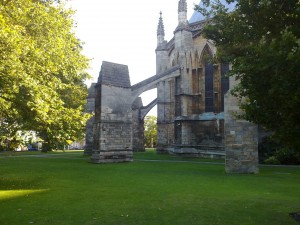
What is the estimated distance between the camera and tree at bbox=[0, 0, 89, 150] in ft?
28.9

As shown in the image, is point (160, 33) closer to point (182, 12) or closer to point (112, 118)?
point (182, 12)

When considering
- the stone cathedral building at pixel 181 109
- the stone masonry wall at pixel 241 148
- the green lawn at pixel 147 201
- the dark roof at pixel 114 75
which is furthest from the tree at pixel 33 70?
the dark roof at pixel 114 75

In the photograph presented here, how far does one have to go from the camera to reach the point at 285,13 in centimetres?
623

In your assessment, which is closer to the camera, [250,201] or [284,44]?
[284,44]

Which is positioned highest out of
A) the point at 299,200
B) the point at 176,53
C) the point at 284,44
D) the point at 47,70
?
the point at 176,53

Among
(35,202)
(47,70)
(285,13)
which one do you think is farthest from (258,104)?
(47,70)

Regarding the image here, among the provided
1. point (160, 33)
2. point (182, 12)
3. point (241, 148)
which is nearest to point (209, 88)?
point (182, 12)

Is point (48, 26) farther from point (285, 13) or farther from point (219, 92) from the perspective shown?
point (219, 92)

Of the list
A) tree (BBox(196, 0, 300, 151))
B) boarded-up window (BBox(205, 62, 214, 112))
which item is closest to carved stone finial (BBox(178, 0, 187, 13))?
boarded-up window (BBox(205, 62, 214, 112))

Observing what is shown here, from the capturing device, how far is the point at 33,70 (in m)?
9.87

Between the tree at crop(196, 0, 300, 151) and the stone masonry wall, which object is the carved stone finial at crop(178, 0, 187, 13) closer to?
the stone masonry wall

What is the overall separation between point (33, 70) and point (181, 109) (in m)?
20.1

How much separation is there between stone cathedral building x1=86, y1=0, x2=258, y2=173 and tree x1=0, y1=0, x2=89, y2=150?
8424mm

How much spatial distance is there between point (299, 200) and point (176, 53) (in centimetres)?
2392
